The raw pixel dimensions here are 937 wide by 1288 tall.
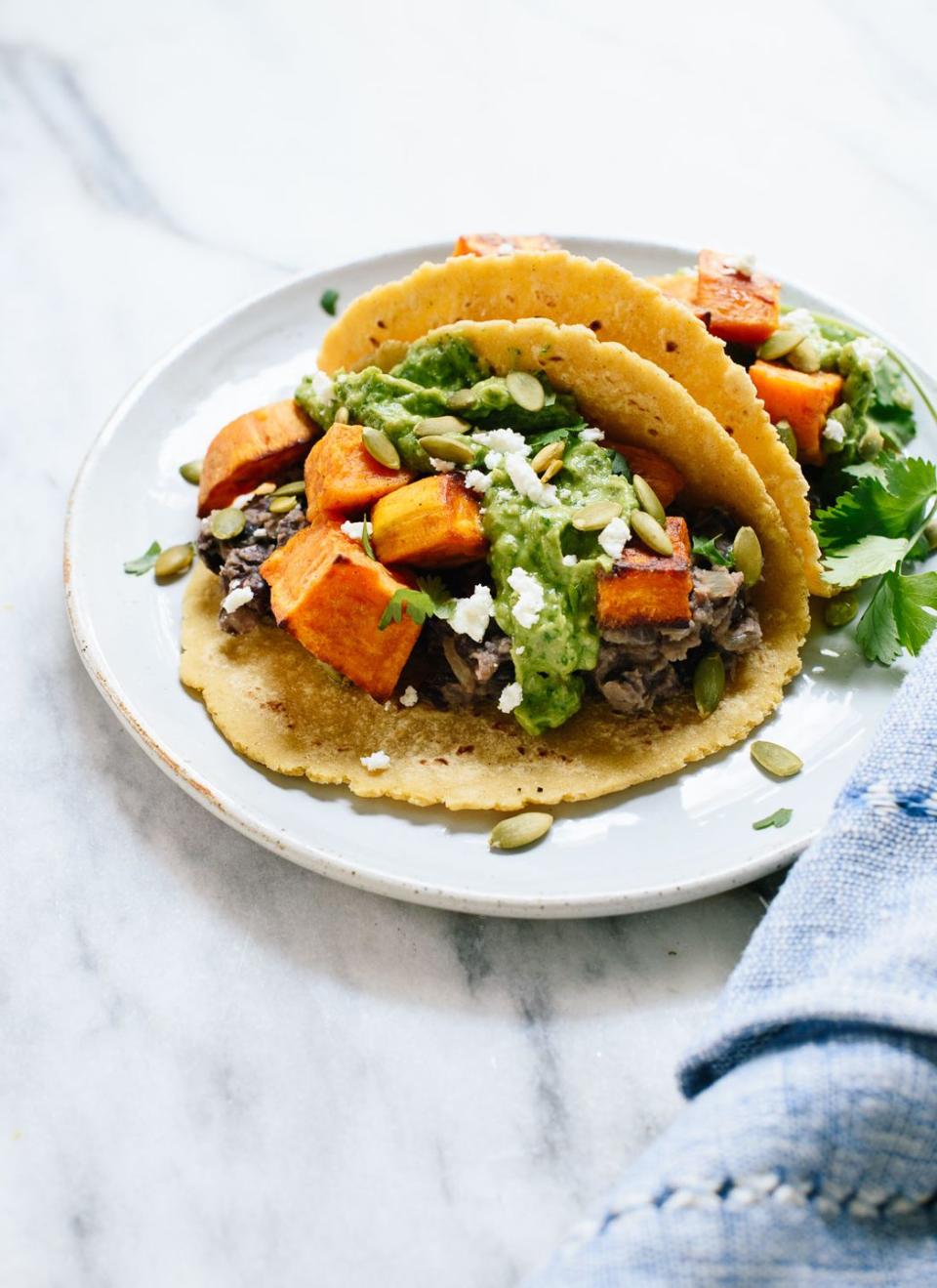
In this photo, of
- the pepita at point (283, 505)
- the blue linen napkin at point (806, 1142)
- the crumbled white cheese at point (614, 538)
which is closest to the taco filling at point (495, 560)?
the crumbled white cheese at point (614, 538)

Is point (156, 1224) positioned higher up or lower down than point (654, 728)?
lower down

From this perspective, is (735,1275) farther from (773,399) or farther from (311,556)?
(773,399)

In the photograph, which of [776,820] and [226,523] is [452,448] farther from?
[776,820]

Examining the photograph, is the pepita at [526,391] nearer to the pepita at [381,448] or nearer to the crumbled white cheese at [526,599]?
the pepita at [381,448]

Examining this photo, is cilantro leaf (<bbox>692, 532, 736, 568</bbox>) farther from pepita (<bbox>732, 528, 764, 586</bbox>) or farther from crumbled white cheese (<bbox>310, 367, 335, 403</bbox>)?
crumbled white cheese (<bbox>310, 367, 335, 403</bbox>)

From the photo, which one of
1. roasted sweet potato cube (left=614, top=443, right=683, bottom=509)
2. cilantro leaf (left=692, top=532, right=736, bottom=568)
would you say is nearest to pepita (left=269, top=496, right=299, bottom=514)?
roasted sweet potato cube (left=614, top=443, right=683, bottom=509)

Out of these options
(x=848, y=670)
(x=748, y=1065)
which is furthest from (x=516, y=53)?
(x=748, y=1065)
